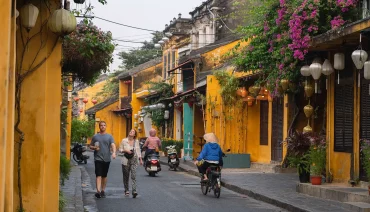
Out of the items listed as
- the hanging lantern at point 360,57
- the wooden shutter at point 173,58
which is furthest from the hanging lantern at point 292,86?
the wooden shutter at point 173,58

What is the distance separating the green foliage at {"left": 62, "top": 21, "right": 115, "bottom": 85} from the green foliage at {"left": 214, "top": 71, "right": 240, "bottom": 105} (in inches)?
572

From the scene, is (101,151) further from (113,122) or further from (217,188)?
(113,122)

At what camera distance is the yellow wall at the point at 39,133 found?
10.2 m

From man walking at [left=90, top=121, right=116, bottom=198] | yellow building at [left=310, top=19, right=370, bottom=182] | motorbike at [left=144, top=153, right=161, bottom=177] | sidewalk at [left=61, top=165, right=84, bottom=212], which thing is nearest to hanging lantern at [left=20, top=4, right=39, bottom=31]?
sidewalk at [left=61, top=165, right=84, bottom=212]

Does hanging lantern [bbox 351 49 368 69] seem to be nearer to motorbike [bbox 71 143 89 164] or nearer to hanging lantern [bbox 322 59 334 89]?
hanging lantern [bbox 322 59 334 89]

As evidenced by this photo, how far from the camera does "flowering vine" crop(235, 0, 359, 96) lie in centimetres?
1705

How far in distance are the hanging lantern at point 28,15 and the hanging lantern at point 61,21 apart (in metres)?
0.37

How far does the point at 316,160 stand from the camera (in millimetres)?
16938

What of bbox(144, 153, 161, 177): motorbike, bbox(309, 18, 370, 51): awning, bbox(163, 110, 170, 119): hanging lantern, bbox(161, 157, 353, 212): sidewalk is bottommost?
bbox(161, 157, 353, 212): sidewalk

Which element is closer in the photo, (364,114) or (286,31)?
(364,114)

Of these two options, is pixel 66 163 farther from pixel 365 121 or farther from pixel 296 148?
pixel 365 121

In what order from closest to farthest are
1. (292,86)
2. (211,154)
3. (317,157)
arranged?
(317,157) → (211,154) → (292,86)

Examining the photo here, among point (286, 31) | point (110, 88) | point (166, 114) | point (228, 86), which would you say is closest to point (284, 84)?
point (286, 31)

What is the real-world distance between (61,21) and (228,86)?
18.0 metres
